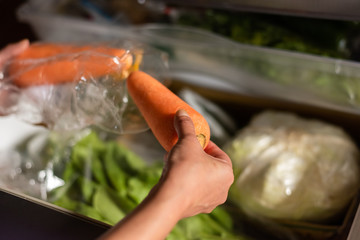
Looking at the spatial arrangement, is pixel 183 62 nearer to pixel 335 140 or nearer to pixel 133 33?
pixel 133 33

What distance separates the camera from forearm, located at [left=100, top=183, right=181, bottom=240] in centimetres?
50

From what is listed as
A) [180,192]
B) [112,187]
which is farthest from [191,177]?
[112,187]

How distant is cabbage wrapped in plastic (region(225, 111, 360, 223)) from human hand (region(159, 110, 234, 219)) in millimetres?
468

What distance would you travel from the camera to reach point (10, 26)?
1.97m

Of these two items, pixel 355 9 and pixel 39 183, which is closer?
pixel 355 9

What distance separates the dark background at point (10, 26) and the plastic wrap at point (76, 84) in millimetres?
919

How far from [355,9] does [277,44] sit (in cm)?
32

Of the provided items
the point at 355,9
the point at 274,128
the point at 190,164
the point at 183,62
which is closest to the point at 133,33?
the point at 183,62

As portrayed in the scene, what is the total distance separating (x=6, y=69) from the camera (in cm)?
105

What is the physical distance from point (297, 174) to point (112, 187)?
1.96 feet

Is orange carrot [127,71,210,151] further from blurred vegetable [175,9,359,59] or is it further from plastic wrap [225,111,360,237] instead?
blurred vegetable [175,9,359,59]

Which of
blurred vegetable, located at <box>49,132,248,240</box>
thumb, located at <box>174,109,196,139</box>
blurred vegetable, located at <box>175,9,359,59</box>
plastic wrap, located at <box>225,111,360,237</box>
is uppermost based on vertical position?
blurred vegetable, located at <box>175,9,359,59</box>

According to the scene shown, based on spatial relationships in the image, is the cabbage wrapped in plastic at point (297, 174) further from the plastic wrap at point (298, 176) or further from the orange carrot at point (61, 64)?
the orange carrot at point (61, 64)

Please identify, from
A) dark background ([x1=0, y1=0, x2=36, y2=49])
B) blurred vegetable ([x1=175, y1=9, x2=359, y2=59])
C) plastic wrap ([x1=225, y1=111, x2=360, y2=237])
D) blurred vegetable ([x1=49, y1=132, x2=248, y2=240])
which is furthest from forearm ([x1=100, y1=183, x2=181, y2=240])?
dark background ([x1=0, y1=0, x2=36, y2=49])
